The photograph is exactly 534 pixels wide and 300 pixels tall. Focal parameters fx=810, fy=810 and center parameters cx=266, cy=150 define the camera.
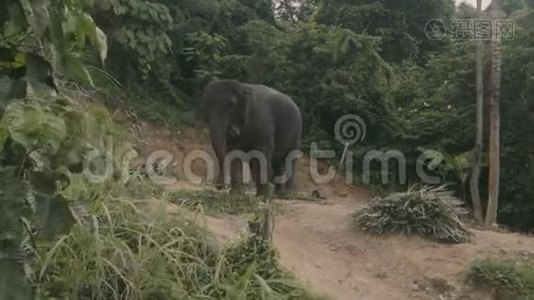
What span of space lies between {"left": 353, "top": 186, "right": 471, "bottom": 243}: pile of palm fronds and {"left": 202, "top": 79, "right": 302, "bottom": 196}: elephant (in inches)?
70.8

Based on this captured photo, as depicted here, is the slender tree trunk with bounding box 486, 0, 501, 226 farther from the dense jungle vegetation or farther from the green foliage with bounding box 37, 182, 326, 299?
the green foliage with bounding box 37, 182, 326, 299

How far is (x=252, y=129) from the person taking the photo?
9.38 meters

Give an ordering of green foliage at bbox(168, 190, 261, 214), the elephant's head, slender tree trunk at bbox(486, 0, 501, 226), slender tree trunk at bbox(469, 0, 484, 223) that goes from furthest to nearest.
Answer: slender tree trunk at bbox(469, 0, 484, 223) → slender tree trunk at bbox(486, 0, 501, 226) → the elephant's head → green foliage at bbox(168, 190, 261, 214)

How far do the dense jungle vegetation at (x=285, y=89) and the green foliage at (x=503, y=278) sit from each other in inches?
73.2

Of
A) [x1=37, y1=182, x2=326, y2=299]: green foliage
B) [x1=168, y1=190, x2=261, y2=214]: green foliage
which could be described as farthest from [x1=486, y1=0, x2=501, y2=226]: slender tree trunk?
A: [x1=37, y1=182, x2=326, y2=299]: green foliage

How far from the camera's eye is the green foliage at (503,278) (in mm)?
6250

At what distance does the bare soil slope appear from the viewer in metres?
6.29

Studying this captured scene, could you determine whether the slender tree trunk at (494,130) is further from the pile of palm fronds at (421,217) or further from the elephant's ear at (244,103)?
the elephant's ear at (244,103)

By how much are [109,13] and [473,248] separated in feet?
20.3

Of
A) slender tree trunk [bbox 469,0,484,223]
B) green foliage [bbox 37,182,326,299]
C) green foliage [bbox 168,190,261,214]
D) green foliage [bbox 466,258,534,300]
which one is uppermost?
slender tree trunk [bbox 469,0,484,223]

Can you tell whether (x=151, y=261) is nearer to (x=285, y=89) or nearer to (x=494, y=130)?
(x=494, y=130)

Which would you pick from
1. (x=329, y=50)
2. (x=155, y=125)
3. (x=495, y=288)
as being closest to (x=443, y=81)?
(x=329, y=50)

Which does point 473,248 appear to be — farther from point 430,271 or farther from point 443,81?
point 443,81

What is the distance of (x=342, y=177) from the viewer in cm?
1438
